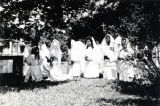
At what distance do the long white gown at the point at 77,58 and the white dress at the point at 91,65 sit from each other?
0.24 meters

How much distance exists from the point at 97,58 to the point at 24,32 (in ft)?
12.1

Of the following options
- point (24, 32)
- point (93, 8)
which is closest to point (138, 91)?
point (93, 8)

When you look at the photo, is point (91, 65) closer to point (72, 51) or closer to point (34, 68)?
point (72, 51)

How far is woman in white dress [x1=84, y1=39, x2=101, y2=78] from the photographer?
16969mm

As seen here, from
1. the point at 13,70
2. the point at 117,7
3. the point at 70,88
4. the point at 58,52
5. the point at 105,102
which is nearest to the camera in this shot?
the point at 105,102

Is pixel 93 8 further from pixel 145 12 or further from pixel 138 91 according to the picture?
pixel 145 12

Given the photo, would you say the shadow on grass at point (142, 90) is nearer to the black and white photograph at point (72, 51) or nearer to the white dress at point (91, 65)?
the black and white photograph at point (72, 51)

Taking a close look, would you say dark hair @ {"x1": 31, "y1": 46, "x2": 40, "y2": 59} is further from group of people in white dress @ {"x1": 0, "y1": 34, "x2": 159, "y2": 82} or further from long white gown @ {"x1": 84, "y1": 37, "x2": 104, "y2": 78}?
long white gown @ {"x1": 84, "y1": 37, "x2": 104, "y2": 78}

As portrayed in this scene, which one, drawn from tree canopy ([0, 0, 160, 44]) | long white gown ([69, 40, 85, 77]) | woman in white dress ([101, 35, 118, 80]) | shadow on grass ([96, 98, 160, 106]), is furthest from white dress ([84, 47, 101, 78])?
shadow on grass ([96, 98, 160, 106])

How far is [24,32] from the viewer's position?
55.6 feet

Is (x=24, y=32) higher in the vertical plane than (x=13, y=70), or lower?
higher

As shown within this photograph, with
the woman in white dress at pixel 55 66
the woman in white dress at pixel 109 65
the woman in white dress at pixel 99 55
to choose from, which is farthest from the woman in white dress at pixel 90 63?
the woman in white dress at pixel 55 66

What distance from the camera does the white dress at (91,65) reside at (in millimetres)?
16969

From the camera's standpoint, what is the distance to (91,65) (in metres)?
17.1
